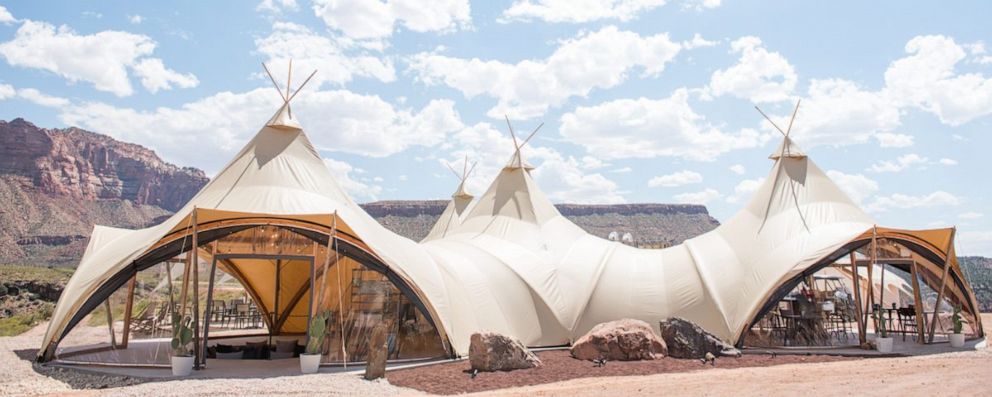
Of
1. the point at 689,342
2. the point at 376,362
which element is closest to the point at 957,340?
the point at 689,342

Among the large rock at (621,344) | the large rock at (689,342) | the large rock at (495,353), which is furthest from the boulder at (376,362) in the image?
the large rock at (689,342)

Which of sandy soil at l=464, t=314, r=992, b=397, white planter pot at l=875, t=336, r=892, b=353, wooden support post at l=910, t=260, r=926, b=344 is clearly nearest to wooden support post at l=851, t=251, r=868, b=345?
white planter pot at l=875, t=336, r=892, b=353

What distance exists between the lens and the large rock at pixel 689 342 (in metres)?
13.8

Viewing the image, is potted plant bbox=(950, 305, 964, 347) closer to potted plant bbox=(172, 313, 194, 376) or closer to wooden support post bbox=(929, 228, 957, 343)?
wooden support post bbox=(929, 228, 957, 343)

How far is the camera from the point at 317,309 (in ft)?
41.1

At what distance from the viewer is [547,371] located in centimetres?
1182

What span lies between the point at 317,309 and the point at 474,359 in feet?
10.4

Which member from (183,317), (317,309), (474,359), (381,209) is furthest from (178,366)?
(381,209)

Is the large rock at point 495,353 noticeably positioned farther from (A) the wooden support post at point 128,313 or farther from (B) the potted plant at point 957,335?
(B) the potted plant at point 957,335

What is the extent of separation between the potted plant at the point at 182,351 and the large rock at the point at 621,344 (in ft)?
24.1

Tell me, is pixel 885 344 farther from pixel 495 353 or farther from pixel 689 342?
pixel 495 353

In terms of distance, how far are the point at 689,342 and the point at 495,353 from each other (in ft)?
14.9

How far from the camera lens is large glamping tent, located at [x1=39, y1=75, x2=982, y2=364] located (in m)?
12.5

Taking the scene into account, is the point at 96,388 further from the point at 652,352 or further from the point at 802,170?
the point at 802,170
